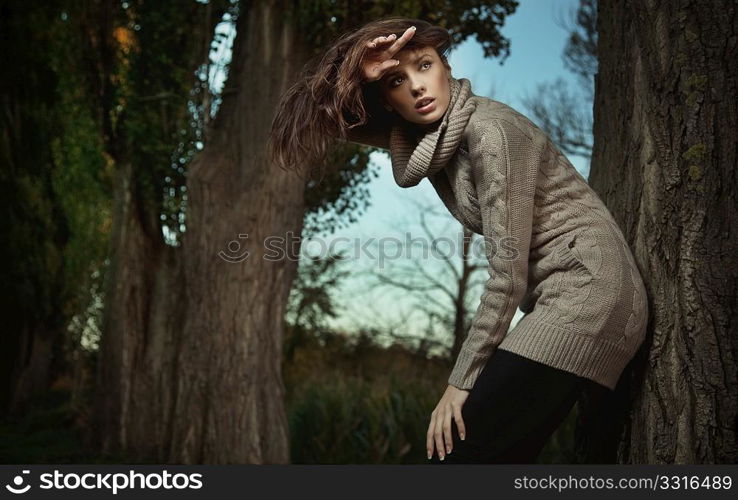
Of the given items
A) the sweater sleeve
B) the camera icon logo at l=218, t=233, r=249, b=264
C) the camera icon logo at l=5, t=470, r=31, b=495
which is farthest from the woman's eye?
→ the camera icon logo at l=218, t=233, r=249, b=264

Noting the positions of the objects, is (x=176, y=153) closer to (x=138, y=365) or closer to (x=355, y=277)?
(x=138, y=365)

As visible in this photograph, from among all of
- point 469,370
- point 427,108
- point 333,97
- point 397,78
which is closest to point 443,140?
point 427,108

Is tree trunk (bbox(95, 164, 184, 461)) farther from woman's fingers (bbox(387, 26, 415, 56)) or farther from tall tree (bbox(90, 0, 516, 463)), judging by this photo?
woman's fingers (bbox(387, 26, 415, 56))

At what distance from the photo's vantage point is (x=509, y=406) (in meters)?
2.42

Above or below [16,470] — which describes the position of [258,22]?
above

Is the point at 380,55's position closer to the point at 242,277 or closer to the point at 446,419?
the point at 446,419

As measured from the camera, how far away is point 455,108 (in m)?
2.58

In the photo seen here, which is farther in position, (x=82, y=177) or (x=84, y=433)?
(x=82, y=177)

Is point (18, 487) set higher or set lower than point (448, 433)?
lower

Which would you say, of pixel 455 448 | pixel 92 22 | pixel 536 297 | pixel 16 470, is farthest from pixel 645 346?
pixel 92 22

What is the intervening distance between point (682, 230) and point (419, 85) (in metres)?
1.01

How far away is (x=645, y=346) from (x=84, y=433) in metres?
7.53

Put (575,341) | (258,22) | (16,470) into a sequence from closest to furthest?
(575,341) → (16,470) → (258,22)

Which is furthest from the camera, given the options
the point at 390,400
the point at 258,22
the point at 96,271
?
the point at 96,271
